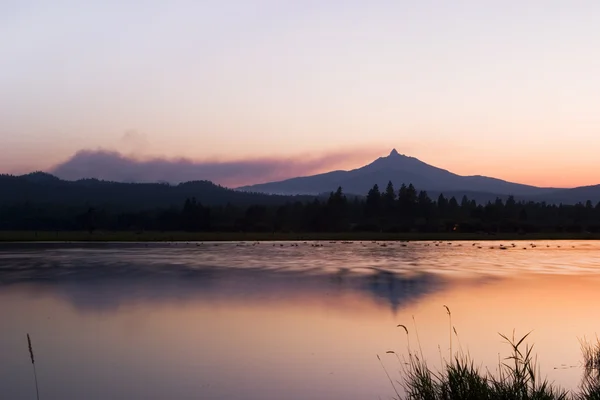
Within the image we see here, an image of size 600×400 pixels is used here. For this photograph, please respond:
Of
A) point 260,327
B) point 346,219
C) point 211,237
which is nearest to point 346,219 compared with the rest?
point 346,219

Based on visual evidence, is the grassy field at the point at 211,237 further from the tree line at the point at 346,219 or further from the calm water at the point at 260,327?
the calm water at the point at 260,327

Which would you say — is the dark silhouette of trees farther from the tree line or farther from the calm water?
the calm water

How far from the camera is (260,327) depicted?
19484 mm

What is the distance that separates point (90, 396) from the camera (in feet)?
40.3

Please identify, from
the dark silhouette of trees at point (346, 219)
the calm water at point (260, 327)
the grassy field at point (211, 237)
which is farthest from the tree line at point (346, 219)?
the calm water at point (260, 327)

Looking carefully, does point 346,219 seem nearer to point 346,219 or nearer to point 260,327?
point 346,219

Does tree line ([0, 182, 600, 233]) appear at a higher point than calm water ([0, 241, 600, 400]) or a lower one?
higher

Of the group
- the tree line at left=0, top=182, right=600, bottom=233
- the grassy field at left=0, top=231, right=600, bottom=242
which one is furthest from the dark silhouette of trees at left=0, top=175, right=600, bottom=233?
the grassy field at left=0, top=231, right=600, bottom=242

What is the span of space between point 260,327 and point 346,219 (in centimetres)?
12719

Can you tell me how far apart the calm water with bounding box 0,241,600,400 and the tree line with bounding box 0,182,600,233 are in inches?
4183

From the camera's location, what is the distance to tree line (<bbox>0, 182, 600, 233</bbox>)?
143m

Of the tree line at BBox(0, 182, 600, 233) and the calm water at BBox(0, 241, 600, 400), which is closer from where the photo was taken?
the calm water at BBox(0, 241, 600, 400)

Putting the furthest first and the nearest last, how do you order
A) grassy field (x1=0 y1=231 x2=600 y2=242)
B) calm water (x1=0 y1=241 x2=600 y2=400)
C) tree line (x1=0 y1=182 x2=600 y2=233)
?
tree line (x1=0 y1=182 x2=600 y2=233) → grassy field (x1=0 y1=231 x2=600 y2=242) → calm water (x1=0 y1=241 x2=600 y2=400)

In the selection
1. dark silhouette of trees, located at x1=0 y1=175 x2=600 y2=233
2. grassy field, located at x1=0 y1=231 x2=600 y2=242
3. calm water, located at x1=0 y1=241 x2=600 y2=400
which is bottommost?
calm water, located at x1=0 y1=241 x2=600 y2=400
